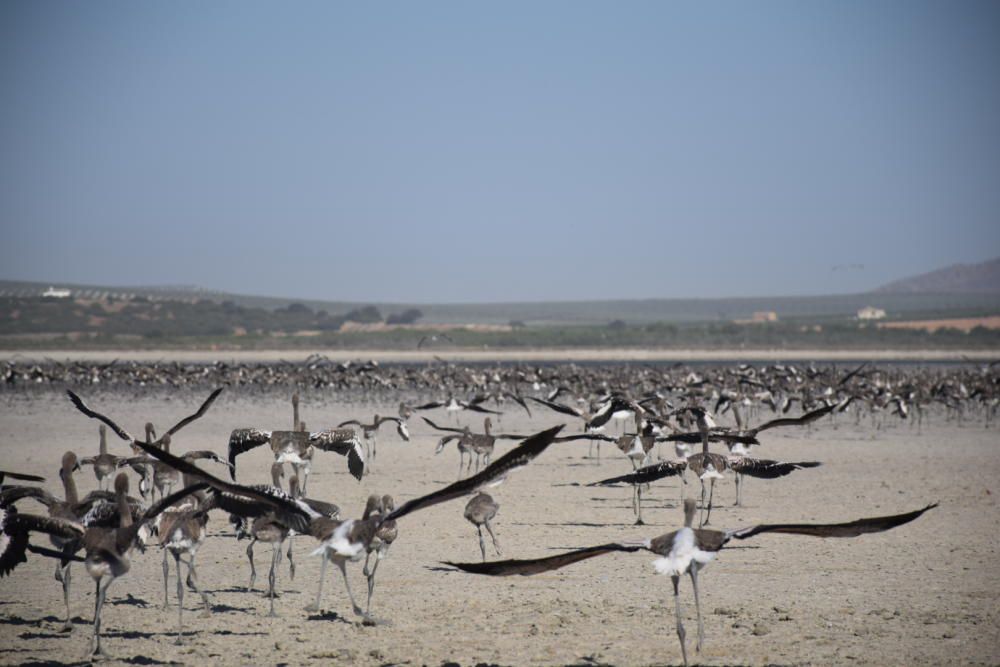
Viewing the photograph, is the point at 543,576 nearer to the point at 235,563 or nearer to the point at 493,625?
the point at 493,625

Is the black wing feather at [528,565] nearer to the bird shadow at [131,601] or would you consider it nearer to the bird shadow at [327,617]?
the bird shadow at [327,617]

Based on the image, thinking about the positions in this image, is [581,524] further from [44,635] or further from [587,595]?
[44,635]

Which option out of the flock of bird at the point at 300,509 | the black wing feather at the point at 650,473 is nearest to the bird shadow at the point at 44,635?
the flock of bird at the point at 300,509

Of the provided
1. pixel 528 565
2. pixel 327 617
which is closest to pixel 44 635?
pixel 327 617

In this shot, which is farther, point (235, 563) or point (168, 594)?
point (235, 563)

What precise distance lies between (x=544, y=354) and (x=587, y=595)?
89.7m

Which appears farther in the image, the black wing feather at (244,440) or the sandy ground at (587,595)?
the black wing feather at (244,440)

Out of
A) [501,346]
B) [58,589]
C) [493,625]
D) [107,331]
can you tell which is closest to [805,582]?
[493,625]

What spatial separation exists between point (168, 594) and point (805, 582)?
6.33 m

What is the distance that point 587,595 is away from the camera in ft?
34.1

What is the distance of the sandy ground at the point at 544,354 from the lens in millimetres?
85812

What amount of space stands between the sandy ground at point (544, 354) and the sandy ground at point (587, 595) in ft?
221

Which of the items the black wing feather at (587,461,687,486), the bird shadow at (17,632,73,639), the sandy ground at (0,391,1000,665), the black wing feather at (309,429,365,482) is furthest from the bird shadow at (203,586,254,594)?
the black wing feather at (587,461,687,486)

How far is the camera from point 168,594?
10.4 m
